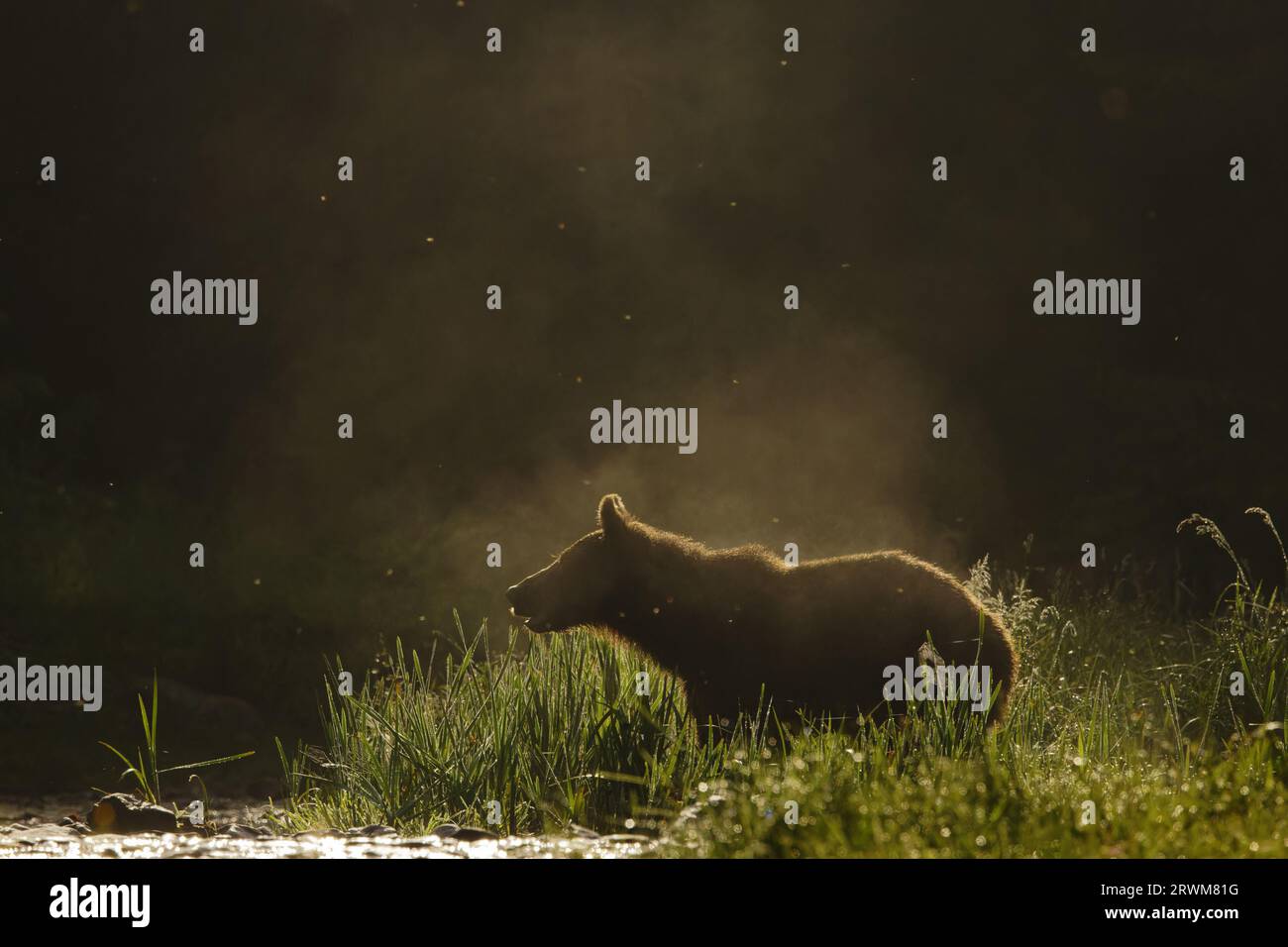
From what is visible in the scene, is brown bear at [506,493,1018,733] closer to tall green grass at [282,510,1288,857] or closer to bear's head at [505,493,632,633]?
bear's head at [505,493,632,633]

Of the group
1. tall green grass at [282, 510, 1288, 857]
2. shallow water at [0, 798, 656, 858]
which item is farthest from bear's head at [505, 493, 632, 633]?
shallow water at [0, 798, 656, 858]

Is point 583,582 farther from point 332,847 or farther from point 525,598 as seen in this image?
Answer: point 332,847

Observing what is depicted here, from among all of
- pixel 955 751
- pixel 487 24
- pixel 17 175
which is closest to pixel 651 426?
pixel 487 24

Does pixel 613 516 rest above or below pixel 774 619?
above

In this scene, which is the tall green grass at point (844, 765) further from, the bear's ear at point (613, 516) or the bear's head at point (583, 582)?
the bear's ear at point (613, 516)

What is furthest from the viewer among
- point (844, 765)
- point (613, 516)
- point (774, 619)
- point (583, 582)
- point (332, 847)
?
point (583, 582)

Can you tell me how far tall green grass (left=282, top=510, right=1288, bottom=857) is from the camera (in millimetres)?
4629

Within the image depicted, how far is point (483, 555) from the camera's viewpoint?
53.7 ft

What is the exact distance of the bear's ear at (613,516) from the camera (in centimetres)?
773

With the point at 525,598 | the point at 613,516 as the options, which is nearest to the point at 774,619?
the point at 613,516

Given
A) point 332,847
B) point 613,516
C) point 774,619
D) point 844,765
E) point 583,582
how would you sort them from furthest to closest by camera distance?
point 583,582
point 613,516
point 774,619
point 844,765
point 332,847

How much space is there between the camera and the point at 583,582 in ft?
25.8

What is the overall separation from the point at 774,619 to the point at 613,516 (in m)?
1.11

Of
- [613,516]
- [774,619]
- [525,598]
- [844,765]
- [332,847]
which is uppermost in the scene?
[613,516]
